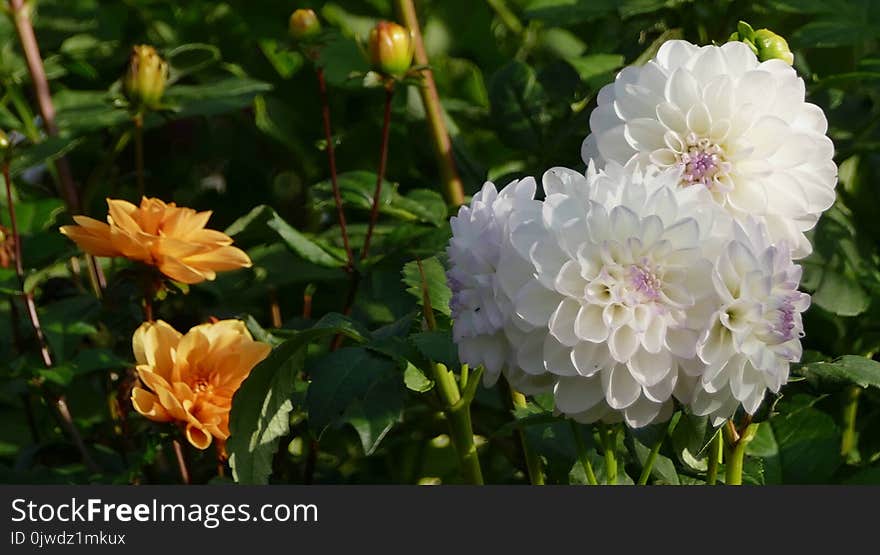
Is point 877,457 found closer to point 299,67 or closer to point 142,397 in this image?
point 142,397

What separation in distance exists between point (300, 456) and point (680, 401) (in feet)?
2.52

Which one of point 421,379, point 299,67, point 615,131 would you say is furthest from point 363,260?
point 299,67

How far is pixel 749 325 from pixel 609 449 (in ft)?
0.70

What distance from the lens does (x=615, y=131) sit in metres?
0.83

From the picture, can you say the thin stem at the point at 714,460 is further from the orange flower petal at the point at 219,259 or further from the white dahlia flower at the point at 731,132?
the orange flower petal at the point at 219,259

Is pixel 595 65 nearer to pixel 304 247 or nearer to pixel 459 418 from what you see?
pixel 304 247

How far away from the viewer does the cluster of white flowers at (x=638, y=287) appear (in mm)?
707

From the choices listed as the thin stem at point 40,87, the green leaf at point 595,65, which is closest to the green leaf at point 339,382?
the green leaf at point 595,65

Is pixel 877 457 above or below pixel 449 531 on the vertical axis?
below

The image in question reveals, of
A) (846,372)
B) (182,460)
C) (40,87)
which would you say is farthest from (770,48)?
(40,87)

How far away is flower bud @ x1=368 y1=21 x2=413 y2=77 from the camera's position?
114cm

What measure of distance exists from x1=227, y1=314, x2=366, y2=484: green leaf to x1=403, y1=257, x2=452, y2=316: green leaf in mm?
83

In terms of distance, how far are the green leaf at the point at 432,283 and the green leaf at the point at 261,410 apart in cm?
8

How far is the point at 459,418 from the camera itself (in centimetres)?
98
